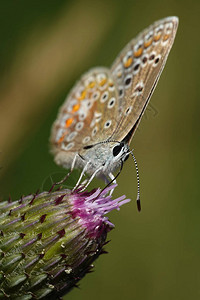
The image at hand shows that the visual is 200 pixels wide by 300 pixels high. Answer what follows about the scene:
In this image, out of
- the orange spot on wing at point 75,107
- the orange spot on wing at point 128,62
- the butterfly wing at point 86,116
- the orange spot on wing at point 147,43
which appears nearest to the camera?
the butterfly wing at point 86,116

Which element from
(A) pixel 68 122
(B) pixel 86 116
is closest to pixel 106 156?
(B) pixel 86 116

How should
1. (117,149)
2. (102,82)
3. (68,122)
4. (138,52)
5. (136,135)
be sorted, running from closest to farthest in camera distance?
(117,149) < (138,52) < (68,122) < (102,82) < (136,135)

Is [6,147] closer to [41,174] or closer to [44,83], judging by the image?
[41,174]

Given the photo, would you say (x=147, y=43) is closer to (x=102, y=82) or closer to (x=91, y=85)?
(x=102, y=82)

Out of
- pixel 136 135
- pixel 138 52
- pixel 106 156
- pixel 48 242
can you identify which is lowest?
pixel 48 242

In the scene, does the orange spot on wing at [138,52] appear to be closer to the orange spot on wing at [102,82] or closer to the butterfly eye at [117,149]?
the orange spot on wing at [102,82]

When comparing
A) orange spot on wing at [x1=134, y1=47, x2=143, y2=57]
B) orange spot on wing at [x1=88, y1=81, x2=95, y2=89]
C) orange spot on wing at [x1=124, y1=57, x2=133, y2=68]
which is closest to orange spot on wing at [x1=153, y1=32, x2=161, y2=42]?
orange spot on wing at [x1=134, y1=47, x2=143, y2=57]

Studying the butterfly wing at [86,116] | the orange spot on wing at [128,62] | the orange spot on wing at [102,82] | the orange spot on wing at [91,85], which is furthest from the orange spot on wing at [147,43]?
the orange spot on wing at [91,85]
